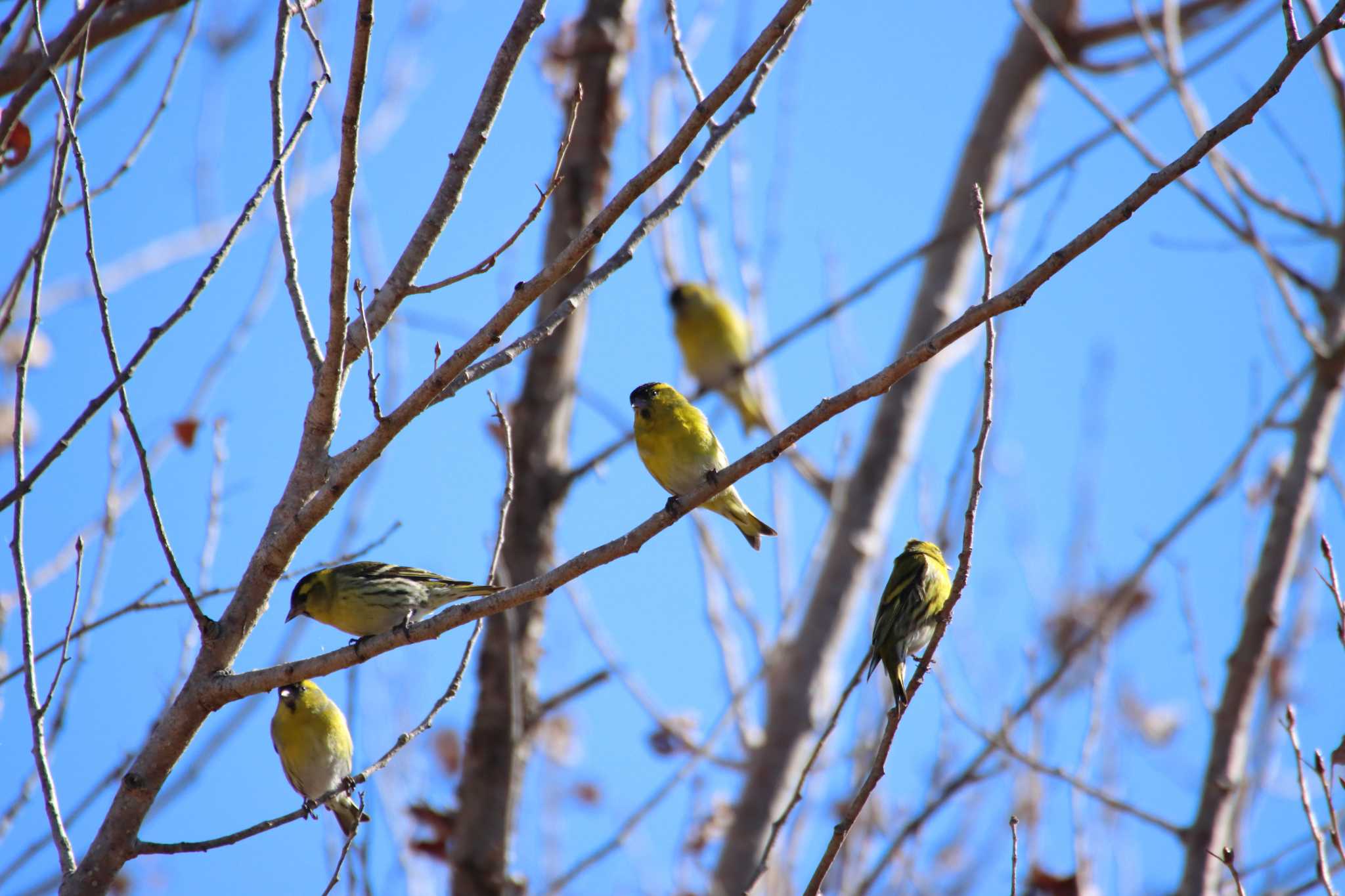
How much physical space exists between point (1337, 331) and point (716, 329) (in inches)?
218

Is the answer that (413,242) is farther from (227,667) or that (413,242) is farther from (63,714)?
(63,714)

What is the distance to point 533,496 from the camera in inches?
251

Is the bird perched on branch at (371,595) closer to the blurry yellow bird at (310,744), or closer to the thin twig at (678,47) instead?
the blurry yellow bird at (310,744)

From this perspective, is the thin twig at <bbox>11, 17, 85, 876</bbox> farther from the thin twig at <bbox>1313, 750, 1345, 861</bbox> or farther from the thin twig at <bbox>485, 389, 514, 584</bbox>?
the thin twig at <bbox>1313, 750, 1345, 861</bbox>

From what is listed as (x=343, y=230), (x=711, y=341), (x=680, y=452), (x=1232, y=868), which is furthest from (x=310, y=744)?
(x=711, y=341)

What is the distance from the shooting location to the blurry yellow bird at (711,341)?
9969 mm

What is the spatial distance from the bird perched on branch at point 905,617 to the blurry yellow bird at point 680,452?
2.45 feet

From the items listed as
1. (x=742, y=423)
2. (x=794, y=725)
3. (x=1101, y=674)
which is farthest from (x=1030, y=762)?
(x=742, y=423)

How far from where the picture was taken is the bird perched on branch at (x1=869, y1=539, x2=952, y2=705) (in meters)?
4.68

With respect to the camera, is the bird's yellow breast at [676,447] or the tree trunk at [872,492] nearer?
the bird's yellow breast at [676,447]

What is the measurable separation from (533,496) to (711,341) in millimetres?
4110

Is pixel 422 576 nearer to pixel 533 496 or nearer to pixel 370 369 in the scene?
pixel 533 496

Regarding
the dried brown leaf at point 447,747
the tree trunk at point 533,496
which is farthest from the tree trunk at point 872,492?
the dried brown leaf at point 447,747

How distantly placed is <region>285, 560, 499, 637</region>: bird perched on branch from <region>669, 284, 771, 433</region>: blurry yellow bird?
15.3 feet
